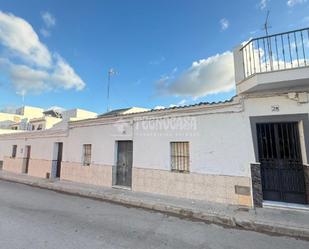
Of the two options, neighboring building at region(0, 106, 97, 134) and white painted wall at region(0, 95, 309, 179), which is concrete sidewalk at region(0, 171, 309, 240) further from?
neighboring building at region(0, 106, 97, 134)

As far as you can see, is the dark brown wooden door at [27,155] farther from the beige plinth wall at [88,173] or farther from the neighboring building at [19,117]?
the neighboring building at [19,117]

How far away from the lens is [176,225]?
557 cm

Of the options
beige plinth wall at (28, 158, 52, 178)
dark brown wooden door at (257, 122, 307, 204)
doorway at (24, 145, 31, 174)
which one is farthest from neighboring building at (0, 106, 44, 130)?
dark brown wooden door at (257, 122, 307, 204)

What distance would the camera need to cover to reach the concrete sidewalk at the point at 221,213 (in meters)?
5.17

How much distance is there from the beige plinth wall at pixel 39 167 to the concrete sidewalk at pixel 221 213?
5915mm

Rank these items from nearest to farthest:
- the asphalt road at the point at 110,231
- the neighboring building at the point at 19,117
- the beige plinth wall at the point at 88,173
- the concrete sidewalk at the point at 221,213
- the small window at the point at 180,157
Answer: the asphalt road at the point at 110,231, the concrete sidewalk at the point at 221,213, the small window at the point at 180,157, the beige plinth wall at the point at 88,173, the neighboring building at the point at 19,117

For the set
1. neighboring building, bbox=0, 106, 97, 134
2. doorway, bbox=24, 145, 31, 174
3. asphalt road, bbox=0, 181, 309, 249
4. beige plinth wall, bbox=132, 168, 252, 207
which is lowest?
asphalt road, bbox=0, 181, 309, 249

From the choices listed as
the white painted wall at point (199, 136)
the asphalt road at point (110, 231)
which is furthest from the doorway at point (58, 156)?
the asphalt road at point (110, 231)

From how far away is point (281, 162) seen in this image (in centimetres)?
662

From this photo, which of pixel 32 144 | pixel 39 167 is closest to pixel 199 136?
pixel 39 167

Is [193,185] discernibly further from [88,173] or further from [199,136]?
[88,173]

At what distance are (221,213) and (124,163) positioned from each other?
208 inches

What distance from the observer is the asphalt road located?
4.32 metres

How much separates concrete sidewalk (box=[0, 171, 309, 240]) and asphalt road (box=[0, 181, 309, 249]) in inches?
15.2
